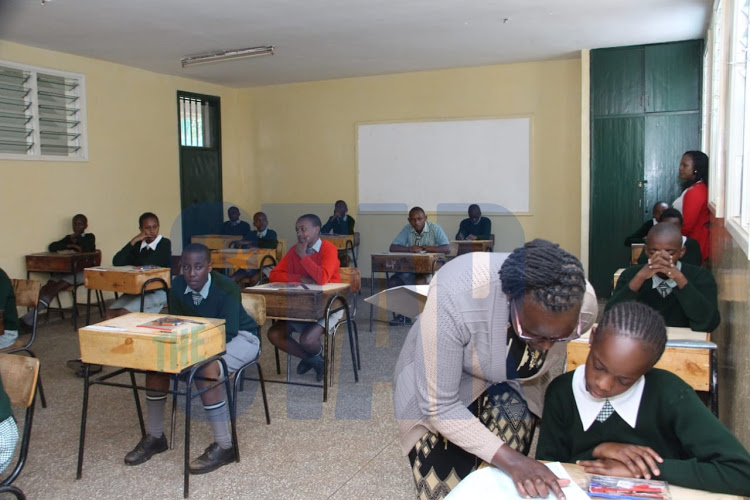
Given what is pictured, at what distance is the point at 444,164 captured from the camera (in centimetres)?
907

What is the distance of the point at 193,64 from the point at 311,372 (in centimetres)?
506

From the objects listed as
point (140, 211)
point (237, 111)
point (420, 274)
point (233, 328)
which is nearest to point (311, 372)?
point (233, 328)

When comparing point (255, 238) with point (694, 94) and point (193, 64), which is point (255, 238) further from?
point (694, 94)

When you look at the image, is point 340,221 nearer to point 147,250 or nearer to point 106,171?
point 106,171

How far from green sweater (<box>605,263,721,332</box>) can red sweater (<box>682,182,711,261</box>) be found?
192 cm

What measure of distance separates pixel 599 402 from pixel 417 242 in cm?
511

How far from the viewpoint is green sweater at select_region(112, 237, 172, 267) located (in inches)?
221

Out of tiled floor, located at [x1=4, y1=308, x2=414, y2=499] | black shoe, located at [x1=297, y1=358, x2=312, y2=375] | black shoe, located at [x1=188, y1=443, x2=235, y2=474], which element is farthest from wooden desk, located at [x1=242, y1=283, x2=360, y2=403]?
black shoe, located at [x1=188, y1=443, x2=235, y2=474]

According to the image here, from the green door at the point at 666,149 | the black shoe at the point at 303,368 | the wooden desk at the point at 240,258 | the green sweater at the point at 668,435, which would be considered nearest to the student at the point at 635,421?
the green sweater at the point at 668,435

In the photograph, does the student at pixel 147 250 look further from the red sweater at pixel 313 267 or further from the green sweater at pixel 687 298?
the green sweater at pixel 687 298

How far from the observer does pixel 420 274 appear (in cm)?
661

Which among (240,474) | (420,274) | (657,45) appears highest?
(657,45)

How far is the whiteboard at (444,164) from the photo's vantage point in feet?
28.5

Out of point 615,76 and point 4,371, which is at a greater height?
point 615,76
